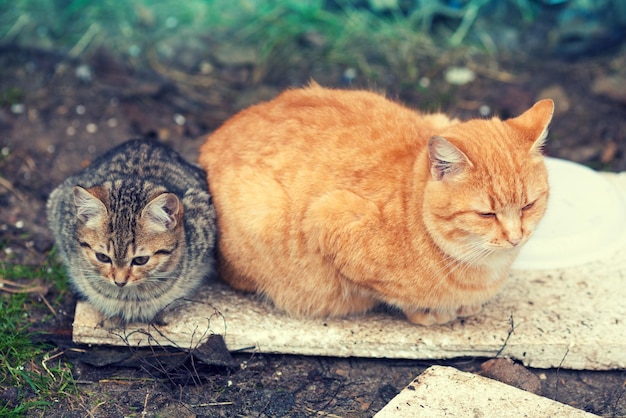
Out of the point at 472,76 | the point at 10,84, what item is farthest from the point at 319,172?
the point at 10,84

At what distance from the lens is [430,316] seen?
4.35 metres

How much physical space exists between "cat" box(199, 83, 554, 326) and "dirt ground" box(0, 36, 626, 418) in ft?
1.42

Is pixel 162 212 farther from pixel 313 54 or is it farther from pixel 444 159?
pixel 313 54

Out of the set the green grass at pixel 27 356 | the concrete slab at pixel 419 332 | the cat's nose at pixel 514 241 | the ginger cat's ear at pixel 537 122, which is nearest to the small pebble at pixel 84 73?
the green grass at pixel 27 356

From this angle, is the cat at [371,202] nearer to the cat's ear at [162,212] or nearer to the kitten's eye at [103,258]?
the cat's ear at [162,212]

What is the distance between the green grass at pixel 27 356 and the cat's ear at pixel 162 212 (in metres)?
0.93

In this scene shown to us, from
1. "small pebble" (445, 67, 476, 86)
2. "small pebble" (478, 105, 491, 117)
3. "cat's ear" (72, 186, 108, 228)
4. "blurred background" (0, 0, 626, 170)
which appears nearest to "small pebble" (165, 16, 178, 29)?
"blurred background" (0, 0, 626, 170)

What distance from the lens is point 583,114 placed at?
6410mm

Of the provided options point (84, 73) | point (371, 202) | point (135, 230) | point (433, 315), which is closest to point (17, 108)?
point (84, 73)

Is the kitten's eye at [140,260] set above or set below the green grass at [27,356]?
above

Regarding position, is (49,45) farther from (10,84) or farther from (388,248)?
(388,248)

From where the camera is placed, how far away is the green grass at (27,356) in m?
4.01

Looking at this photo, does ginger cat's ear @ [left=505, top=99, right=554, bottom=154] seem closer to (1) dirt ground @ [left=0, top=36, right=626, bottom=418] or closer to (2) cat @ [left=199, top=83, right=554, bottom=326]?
(2) cat @ [left=199, top=83, right=554, bottom=326]

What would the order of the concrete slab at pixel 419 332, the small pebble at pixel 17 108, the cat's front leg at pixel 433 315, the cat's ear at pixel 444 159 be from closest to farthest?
1. the cat's ear at pixel 444 159
2. the concrete slab at pixel 419 332
3. the cat's front leg at pixel 433 315
4. the small pebble at pixel 17 108
